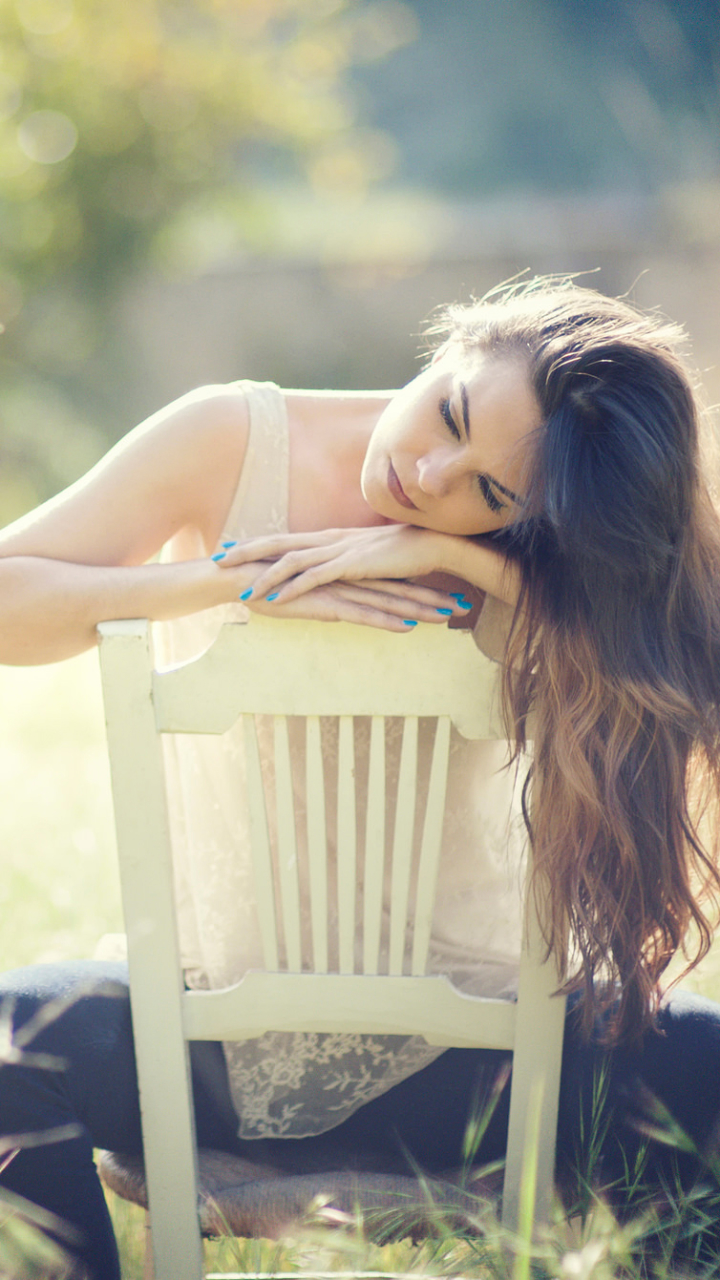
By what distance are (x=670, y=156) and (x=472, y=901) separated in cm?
691

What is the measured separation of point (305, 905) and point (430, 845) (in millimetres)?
408

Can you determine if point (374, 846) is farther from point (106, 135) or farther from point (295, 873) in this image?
point (106, 135)

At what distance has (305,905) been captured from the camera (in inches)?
60.2

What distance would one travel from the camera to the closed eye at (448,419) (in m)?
1.31

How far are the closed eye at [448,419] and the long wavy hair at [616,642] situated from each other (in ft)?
0.38

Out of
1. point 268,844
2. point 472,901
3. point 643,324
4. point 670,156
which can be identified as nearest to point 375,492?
point 643,324

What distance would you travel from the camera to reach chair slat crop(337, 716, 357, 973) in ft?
3.84

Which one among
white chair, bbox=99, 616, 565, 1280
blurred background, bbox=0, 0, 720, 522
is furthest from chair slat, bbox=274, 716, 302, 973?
blurred background, bbox=0, 0, 720, 522

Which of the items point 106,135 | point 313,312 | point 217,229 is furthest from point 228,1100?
point 217,229

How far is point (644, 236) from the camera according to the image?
9422 millimetres

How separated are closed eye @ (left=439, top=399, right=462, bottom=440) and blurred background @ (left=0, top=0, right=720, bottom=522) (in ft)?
21.4

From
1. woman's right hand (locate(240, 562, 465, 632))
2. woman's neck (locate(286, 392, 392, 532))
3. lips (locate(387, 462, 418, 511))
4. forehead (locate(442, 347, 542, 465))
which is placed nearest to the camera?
woman's right hand (locate(240, 562, 465, 632))

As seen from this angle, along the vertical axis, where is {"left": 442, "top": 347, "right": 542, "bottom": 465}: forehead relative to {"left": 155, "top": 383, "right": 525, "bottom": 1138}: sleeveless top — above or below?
above

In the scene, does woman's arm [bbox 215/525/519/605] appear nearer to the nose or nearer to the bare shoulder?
the nose
